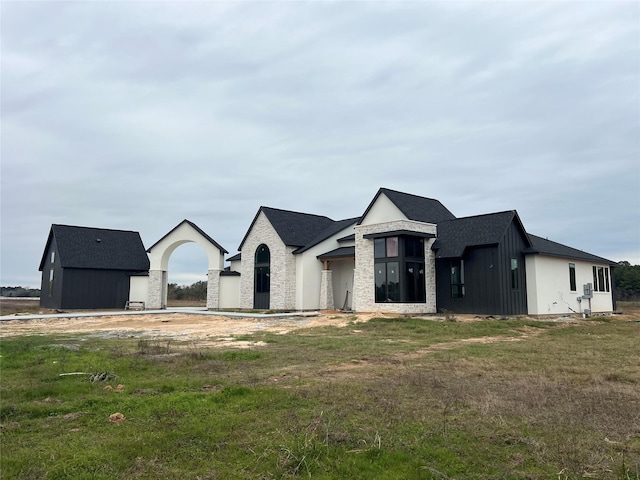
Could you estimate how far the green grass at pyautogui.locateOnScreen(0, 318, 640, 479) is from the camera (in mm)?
4621

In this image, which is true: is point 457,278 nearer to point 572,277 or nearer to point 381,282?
point 381,282

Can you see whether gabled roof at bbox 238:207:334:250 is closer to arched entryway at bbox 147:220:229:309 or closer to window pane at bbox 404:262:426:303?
arched entryway at bbox 147:220:229:309

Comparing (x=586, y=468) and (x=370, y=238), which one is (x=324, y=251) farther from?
(x=586, y=468)

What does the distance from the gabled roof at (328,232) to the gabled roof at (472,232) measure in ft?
25.6

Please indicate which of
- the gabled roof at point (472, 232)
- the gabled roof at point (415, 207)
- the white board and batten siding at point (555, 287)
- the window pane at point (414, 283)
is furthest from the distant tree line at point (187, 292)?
the white board and batten siding at point (555, 287)

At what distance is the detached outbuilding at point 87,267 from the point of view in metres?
36.0

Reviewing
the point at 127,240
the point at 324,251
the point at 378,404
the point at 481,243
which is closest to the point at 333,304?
the point at 324,251

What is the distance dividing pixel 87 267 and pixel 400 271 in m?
24.4

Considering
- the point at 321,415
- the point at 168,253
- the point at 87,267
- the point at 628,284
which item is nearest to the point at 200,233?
the point at 168,253

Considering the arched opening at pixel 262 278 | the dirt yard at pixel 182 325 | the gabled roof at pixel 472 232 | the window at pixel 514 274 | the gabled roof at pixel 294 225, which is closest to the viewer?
the dirt yard at pixel 182 325

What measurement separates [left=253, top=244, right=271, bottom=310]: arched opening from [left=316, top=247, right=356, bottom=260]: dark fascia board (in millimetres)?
3467

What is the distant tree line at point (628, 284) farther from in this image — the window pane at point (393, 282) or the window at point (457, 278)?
the window pane at point (393, 282)

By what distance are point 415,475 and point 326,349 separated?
8.44m

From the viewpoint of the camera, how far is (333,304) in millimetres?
30703
